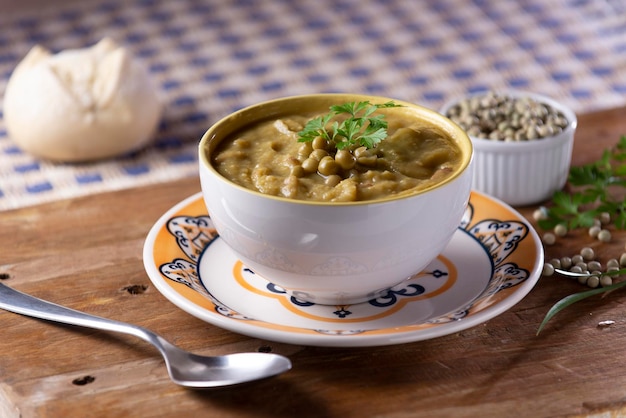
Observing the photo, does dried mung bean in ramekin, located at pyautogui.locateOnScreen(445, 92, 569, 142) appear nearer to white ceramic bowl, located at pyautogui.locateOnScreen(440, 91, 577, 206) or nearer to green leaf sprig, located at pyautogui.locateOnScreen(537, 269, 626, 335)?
white ceramic bowl, located at pyautogui.locateOnScreen(440, 91, 577, 206)

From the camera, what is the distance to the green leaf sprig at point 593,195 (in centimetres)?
159

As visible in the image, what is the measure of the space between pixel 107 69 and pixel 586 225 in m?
1.67

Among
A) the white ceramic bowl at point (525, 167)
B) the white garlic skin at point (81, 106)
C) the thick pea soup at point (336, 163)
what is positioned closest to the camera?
the thick pea soup at point (336, 163)

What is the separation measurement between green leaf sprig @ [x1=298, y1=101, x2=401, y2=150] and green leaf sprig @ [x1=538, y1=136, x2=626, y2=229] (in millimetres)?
418

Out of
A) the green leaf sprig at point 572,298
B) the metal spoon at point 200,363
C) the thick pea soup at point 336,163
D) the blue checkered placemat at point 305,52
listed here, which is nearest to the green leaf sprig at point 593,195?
the green leaf sprig at point 572,298

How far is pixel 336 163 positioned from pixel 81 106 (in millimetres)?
1538

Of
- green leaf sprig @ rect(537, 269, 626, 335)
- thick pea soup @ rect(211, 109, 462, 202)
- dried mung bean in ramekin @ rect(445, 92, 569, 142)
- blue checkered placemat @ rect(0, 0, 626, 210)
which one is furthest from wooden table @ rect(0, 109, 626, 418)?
blue checkered placemat @ rect(0, 0, 626, 210)

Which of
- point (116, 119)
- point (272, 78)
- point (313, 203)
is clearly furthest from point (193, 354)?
point (272, 78)

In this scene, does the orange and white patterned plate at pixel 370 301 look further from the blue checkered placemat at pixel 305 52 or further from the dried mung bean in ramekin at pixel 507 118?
the blue checkered placemat at pixel 305 52

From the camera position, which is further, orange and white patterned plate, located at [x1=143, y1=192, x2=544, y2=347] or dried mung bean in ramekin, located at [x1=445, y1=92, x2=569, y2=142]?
dried mung bean in ramekin, located at [x1=445, y1=92, x2=569, y2=142]

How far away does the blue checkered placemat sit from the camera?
2.86m

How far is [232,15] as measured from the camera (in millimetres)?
3916

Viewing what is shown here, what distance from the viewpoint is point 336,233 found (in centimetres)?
121

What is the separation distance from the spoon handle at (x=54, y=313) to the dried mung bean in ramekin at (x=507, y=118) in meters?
0.87
